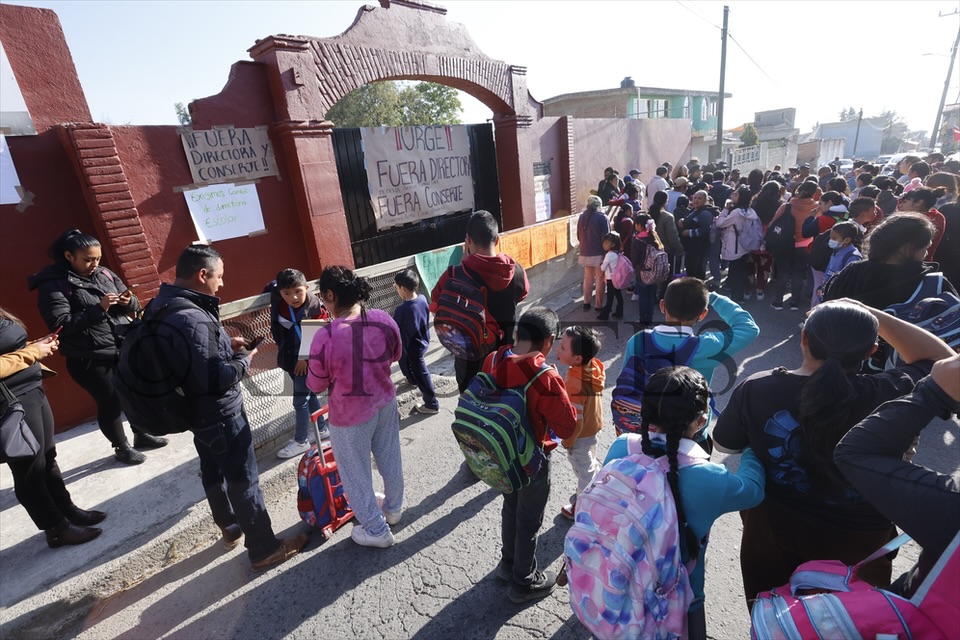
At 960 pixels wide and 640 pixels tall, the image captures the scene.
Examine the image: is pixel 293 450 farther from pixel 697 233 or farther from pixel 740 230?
pixel 740 230

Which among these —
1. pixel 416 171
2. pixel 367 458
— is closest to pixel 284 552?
pixel 367 458

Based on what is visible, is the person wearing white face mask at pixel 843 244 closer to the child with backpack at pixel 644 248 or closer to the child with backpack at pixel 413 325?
the child with backpack at pixel 644 248

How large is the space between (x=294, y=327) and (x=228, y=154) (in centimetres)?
303

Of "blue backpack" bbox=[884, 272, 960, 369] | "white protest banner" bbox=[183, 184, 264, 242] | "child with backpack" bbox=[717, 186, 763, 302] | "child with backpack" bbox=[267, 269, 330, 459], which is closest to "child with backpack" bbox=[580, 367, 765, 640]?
"blue backpack" bbox=[884, 272, 960, 369]

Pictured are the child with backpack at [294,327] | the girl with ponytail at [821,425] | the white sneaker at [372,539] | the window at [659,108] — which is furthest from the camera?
the window at [659,108]

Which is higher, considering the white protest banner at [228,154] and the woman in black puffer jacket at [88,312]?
the white protest banner at [228,154]

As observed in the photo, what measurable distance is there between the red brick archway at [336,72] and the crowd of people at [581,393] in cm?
265

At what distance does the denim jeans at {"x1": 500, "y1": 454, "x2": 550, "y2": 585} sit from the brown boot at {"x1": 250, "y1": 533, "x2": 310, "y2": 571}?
135 cm

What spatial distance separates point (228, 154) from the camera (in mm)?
5449

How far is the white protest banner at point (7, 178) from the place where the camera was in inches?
160

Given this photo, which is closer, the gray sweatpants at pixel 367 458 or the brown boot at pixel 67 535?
the gray sweatpants at pixel 367 458

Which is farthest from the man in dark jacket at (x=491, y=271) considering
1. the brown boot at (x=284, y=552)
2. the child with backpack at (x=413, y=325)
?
the brown boot at (x=284, y=552)

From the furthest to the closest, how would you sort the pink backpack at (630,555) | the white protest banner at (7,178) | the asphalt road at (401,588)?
the white protest banner at (7,178) < the asphalt road at (401,588) < the pink backpack at (630,555)

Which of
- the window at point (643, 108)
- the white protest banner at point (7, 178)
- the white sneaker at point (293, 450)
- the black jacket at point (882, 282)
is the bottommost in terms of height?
the white sneaker at point (293, 450)
